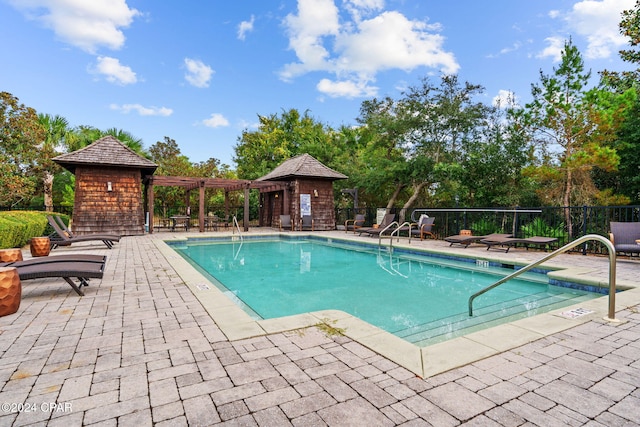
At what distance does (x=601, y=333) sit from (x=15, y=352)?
4.58m

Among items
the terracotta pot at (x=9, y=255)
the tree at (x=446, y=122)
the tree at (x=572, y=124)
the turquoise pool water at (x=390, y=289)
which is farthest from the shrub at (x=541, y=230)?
the terracotta pot at (x=9, y=255)

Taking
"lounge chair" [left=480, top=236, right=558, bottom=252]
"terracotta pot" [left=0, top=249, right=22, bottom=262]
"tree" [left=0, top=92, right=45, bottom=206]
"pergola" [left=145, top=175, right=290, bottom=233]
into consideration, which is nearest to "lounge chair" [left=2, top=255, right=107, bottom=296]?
"terracotta pot" [left=0, top=249, right=22, bottom=262]

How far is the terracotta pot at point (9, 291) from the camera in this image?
3344mm

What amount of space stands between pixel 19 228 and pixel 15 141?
358 inches

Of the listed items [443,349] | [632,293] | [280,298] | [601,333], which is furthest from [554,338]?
[280,298]

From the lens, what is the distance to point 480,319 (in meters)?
4.02

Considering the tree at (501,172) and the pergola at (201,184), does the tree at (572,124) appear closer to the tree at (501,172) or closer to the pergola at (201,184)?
the tree at (501,172)

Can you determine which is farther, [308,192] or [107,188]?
[308,192]

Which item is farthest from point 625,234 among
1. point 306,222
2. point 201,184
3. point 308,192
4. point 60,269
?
point 201,184

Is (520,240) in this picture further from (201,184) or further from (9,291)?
(201,184)

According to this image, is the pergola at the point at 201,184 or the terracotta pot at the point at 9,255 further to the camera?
the pergola at the point at 201,184

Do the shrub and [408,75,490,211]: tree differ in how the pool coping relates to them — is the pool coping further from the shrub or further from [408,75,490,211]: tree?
[408,75,490,211]: tree

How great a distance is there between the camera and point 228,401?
181 cm

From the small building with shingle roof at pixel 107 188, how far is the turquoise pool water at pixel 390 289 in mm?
6108
